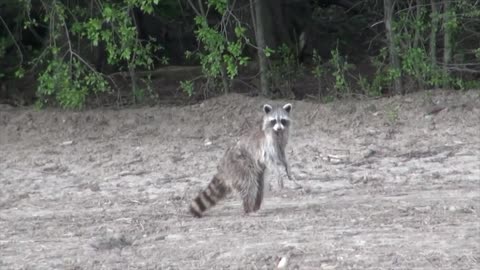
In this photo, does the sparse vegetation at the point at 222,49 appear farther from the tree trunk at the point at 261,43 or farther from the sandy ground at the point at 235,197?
the sandy ground at the point at 235,197

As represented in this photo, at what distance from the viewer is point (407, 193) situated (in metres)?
10.6

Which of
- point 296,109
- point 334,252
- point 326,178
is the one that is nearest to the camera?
point 334,252

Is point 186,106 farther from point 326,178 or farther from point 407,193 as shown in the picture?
point 407,193

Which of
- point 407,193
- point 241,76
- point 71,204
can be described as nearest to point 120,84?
point 241,76

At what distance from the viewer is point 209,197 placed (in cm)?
972

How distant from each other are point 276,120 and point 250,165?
1.78 ft

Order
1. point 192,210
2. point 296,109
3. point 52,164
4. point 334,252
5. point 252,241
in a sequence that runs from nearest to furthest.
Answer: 1. point 334,252
2. point 252,241
3. point 192,210
4. point 52,164
5. point 296,109

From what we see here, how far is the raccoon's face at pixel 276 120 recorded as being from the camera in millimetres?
10039

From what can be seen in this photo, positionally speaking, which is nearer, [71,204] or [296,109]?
[71,204]


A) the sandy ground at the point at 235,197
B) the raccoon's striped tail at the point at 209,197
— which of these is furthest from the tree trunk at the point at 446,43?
the raccoon's striped tail at the point at 209,197

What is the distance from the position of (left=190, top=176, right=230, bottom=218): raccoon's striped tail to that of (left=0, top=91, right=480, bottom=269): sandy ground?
0.51ft

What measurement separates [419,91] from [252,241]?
705 cm

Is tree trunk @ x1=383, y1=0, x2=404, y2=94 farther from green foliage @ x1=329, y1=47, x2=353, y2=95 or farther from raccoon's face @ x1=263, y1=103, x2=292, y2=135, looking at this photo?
raccoon's face @ x1=263, y1=103, x2=292, y2=135

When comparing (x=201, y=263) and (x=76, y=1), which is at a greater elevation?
(x=76, y=1)
